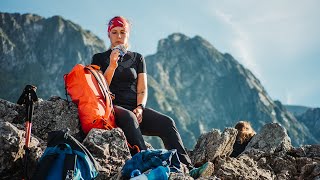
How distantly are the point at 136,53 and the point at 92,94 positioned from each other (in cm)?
191

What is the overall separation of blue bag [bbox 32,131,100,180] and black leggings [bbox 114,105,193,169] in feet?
4.76

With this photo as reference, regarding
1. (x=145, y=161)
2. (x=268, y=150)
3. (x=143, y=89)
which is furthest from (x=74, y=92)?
(x=268, y=150)

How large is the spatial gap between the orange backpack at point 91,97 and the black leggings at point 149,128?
10.0 inches

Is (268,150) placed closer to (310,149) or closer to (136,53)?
(310,149)

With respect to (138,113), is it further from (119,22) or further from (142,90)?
(119,22)

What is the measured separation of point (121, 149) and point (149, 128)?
3.85 ft

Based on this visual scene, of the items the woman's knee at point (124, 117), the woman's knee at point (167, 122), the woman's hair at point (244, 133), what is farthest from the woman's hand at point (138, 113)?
the woman's hair at point (244, 133)

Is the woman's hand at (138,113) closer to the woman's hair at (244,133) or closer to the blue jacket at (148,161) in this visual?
the blue jacket at (148,161)

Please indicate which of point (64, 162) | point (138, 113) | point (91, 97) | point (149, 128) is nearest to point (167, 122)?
point (149, 128)

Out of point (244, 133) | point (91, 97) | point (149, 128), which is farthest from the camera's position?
point (244, 133)

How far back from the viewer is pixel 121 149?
6980mm

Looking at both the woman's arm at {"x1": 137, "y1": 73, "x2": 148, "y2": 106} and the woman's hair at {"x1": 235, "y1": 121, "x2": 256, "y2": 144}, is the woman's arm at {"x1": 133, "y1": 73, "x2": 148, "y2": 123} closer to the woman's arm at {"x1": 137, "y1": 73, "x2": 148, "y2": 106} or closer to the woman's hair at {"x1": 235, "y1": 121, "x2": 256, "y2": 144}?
the woman's arm at {"x1": 137, "y1": 73, "x2": 148, "y2": 106}

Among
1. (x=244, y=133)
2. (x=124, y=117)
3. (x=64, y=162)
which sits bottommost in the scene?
(x=64, y=162)

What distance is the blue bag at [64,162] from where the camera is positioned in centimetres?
542
